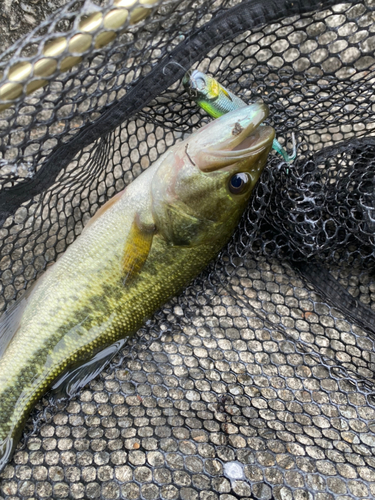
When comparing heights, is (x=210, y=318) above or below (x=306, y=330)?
above

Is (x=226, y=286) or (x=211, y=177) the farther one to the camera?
(x=226, y=286)

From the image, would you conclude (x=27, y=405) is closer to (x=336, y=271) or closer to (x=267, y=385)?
(x=267, y=385)

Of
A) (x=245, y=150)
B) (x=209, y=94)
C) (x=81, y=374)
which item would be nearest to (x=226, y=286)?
(x=245, y=150)

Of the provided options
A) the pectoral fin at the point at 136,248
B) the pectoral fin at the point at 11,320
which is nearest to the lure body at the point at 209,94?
the pectoral fin at the point at 136,248

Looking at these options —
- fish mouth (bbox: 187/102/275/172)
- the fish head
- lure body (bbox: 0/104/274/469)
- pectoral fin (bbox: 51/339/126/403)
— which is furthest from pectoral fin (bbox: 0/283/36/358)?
fish mouth (bbox: 187/102/275/172)

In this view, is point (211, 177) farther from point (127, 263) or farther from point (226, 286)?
point (226, 286)

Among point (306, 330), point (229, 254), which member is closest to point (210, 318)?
point (229, 254)

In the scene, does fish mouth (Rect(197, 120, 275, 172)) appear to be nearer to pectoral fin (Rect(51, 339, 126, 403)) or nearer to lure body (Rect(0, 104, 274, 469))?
lure body (Rect(0, 104, 274, 469))

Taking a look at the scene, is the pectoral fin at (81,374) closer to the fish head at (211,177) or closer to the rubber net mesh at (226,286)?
the rubber net mesh at (226,286)
